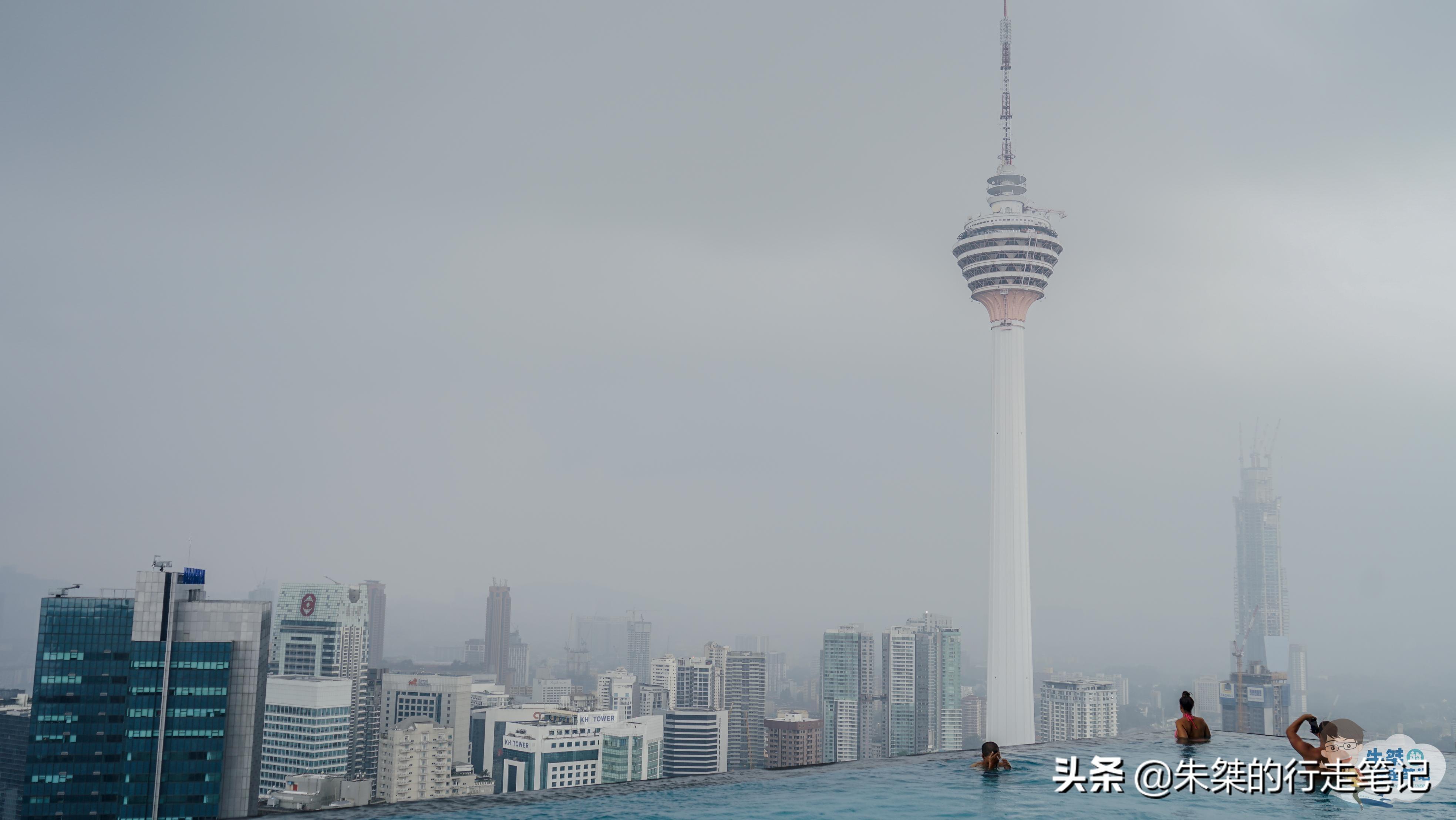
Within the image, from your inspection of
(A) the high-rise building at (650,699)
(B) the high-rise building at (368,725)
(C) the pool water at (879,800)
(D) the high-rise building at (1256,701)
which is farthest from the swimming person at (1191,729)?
(A) the high-rise building at (650,699)

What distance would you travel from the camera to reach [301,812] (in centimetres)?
1470

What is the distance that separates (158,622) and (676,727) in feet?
225

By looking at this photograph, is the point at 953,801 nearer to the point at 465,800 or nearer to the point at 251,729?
the point at 465,800

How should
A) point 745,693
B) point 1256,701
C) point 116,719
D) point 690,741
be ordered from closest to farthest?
point 116,719, point 690,741, point 1256,701, point 745,693

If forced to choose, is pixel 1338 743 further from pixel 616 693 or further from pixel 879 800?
pixel 616 693

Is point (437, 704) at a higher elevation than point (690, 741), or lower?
higher

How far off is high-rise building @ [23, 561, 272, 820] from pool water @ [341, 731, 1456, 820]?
47.4m

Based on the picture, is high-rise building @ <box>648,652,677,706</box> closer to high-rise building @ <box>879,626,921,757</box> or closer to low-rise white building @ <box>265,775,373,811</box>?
high-rise building @ <box>879,626,921,757</box>

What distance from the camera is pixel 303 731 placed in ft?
349

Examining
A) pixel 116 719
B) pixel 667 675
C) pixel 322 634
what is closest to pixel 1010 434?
pixel 667 675

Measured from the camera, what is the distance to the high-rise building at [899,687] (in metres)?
143

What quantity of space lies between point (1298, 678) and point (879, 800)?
202m

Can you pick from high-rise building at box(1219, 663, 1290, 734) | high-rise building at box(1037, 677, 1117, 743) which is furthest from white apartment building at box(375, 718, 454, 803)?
high-rise building at box(1219, 663, 1290, 734)

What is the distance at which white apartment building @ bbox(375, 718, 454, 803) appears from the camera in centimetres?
10069
